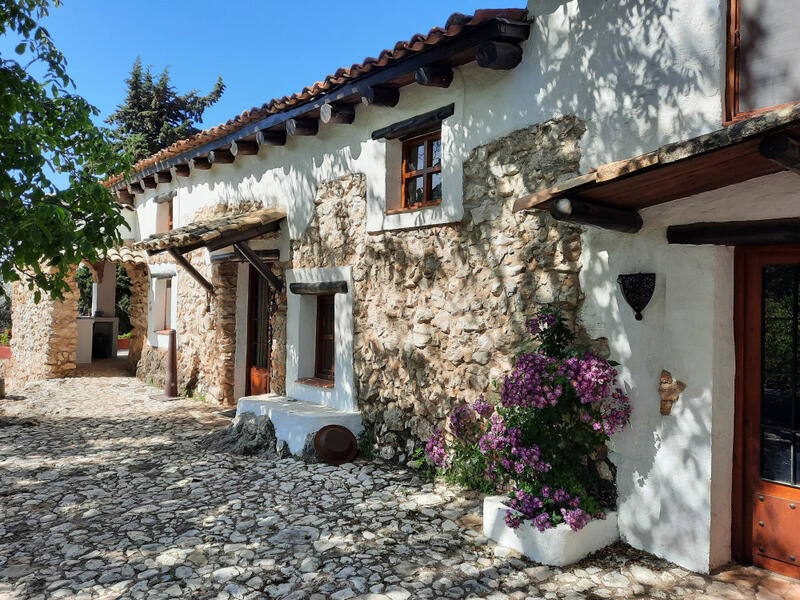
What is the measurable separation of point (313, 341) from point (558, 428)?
13.1ft

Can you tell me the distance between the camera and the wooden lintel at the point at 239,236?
6.89m

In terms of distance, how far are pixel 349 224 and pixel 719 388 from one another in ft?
13.6

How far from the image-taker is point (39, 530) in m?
4.05

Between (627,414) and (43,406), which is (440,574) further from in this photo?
(43,406)

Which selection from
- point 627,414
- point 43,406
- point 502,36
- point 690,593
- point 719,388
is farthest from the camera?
point 43,406

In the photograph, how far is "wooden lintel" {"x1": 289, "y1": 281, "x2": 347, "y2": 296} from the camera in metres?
6.36

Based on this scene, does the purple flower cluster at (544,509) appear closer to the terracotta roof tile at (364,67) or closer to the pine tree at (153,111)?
the terracotta roof tile at (364,67)

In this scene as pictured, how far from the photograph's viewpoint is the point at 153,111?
1862 cm

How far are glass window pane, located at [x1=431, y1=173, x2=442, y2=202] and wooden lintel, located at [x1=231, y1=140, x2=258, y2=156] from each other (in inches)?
137

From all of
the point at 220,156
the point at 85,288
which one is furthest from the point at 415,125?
the point at 85,288

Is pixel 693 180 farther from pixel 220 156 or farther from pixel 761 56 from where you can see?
pixel 220 156

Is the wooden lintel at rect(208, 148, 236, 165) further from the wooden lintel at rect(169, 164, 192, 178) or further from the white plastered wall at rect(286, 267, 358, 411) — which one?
the white plastered wall at rect(286, 267, 358, 411)

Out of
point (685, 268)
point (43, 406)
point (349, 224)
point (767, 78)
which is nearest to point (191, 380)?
point (43, 406)

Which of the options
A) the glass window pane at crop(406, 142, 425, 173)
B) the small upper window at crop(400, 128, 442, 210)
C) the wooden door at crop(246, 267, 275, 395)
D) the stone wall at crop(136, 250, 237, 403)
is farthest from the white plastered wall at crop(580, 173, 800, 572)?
the stone wall at crop(136, 250, 237, 403)
